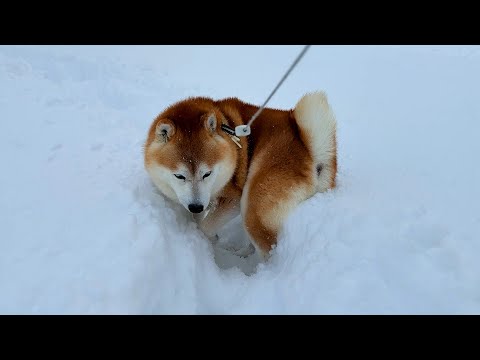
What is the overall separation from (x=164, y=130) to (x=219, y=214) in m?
1.04

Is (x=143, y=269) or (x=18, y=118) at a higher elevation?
(x=143, y=269)

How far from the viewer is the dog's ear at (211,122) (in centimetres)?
367

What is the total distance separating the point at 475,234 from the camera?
268 centimetres

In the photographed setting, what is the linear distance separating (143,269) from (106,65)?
7.34 m

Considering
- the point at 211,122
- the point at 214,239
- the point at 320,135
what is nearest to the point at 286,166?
the point at 320,135

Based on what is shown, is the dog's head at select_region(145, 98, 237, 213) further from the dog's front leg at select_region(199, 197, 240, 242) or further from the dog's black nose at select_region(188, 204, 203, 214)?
the dog's front leg at select_region(199, 197, 240, 242)

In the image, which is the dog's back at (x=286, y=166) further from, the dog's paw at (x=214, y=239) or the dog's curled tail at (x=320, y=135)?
the dog's paw at (x=214, y=239)

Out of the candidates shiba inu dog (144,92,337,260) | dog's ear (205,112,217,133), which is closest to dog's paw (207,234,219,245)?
shiba inu dog (144,92,337,260)

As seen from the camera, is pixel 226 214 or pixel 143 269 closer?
pixel 143 269

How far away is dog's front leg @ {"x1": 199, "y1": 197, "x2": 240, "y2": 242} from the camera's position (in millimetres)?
3867

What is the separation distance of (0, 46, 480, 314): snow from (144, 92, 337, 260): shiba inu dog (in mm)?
189
